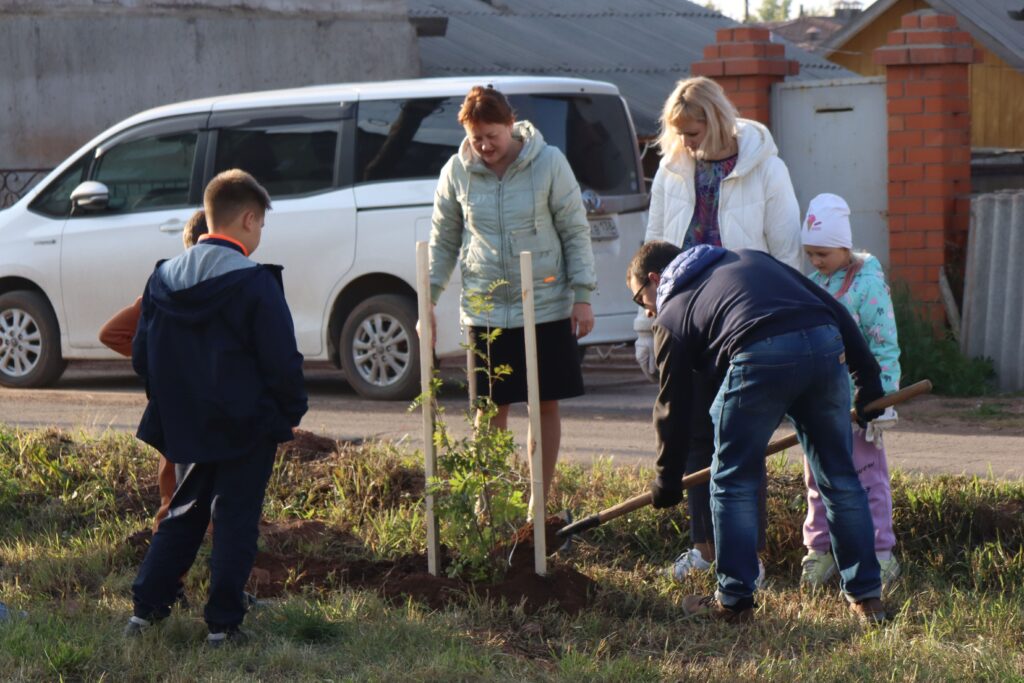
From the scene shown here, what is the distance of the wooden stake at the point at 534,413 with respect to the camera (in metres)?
5.43

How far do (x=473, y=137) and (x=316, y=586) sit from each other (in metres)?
1.83

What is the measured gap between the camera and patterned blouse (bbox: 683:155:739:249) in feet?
19.8

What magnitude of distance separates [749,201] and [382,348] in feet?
15.5

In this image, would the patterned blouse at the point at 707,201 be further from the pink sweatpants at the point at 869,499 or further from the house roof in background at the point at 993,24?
the house roof in background at the point at 993,24

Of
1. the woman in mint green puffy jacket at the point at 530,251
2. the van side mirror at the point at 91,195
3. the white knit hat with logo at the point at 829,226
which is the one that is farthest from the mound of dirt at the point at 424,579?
the van side mirror at the point at 91,195

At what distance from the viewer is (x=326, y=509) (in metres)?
6.91

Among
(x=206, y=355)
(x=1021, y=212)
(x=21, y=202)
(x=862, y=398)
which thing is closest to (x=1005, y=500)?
(x=862, y=398)

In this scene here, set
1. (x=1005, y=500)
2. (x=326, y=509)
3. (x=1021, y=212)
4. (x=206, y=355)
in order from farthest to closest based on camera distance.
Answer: (x=1021, y=212) → (x=326, y=509) → (x=1005, y=500) → (x=206, y=355)

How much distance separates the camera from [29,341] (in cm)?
1135

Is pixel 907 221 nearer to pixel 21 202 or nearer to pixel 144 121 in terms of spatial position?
pixel 144 121

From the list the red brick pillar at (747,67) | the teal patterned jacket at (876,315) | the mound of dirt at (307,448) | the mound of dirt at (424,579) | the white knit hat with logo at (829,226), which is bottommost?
the mound of dirt at (424,579)

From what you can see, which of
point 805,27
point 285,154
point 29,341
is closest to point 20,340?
point 29,341

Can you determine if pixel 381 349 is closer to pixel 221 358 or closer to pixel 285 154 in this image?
pixel 285 154

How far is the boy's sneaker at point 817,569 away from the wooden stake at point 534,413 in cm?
101
